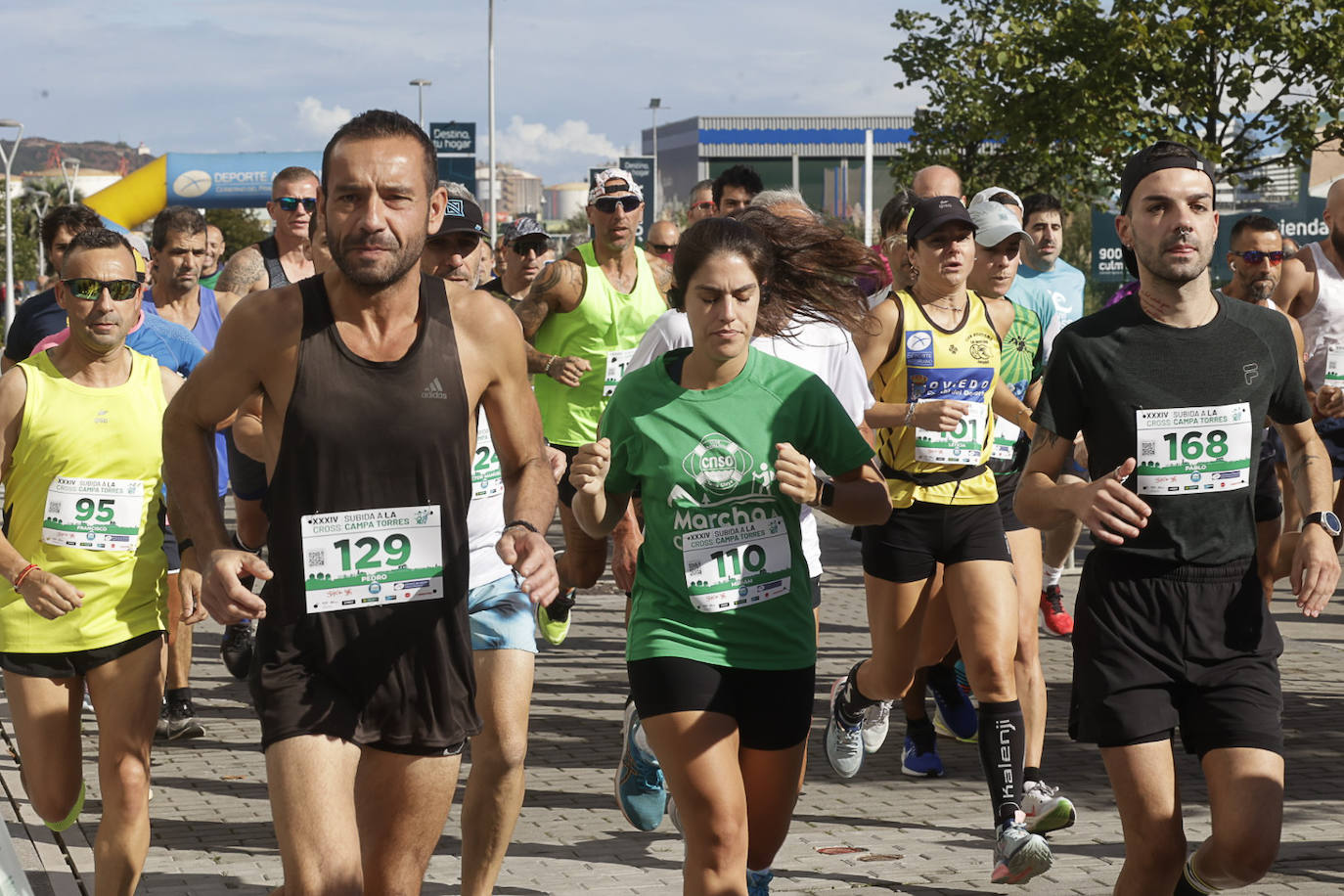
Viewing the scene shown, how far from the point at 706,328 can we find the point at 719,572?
2.01 ft

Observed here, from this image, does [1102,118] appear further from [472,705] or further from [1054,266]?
[472,705]

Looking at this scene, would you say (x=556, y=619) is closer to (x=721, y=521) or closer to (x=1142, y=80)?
(x=721, y=521)

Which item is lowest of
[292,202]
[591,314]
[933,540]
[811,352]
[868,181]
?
[933,540]

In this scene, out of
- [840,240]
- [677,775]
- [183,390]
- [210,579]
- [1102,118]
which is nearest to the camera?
[210,579]

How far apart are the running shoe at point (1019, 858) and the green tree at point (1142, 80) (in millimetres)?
12076

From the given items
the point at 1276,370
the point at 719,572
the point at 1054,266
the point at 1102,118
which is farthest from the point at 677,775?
the point at 1102,118

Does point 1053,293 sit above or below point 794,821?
above

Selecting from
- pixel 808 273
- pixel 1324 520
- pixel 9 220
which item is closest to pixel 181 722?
pixel 808 273

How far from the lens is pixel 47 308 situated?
777 cm

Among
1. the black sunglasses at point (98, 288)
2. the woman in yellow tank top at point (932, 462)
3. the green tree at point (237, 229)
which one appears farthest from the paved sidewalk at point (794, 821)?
the green tree at point (237, 229)

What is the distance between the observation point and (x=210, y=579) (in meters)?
3.53

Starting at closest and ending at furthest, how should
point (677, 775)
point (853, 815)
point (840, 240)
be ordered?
point (677, 775)
point (840, 240)
point (853, 815)

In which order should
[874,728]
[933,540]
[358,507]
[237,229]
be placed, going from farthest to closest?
[237,229]
[874,728]
[933,540]
[358,507]

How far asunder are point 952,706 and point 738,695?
358cm
